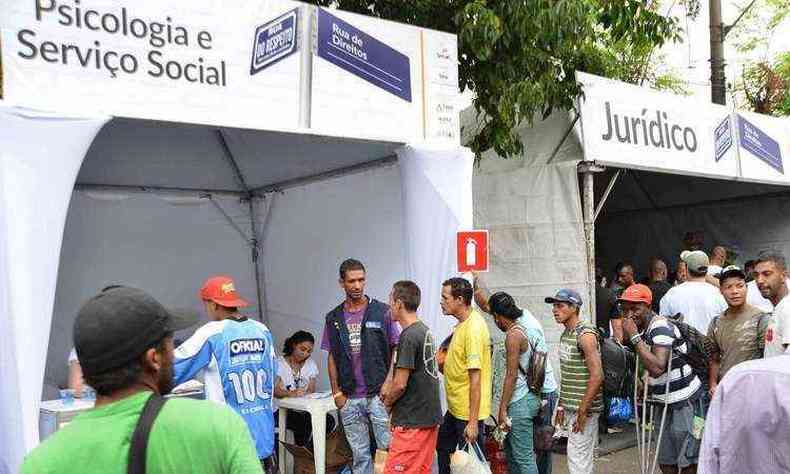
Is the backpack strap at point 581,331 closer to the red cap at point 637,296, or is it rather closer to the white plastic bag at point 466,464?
the red cap at point 637,296

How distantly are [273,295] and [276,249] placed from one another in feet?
1.67

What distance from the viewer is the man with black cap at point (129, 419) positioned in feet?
5.20

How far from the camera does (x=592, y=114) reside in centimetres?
714

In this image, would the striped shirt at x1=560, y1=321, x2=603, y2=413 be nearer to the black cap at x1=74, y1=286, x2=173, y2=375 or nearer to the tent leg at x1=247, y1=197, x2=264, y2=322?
the black cap at x1=74, y1=286, x2=173, y2=375

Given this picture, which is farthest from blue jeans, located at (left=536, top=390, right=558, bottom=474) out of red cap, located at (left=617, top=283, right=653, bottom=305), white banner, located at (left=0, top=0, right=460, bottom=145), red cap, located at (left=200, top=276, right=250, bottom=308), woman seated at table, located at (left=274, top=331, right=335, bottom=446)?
red cap, located at (left=200, top=276, right=250, bottom=308)

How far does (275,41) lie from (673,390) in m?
3.59

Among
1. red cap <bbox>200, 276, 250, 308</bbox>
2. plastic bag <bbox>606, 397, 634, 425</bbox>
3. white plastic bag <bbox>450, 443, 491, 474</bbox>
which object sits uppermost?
red cap <bbox>200, 276, 250, 308</bbox>

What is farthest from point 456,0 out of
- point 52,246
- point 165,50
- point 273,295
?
point 52,246

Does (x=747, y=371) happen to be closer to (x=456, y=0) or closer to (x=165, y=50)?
(x=165, y=50)

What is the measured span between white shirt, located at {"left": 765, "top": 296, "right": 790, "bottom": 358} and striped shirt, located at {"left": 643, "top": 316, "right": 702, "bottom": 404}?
2.09ft

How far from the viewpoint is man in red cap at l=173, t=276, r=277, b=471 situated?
4262 millimetres

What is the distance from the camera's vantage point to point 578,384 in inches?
193

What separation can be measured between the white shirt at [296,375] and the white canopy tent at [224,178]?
75 cm

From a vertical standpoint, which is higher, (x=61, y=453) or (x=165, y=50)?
(x=165, y=50)
